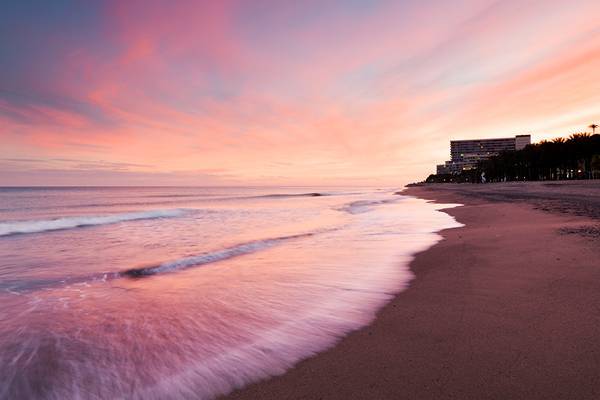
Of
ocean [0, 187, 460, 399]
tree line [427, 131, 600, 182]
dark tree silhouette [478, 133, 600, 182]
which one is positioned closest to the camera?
ocean [0, 187, 460, 399]

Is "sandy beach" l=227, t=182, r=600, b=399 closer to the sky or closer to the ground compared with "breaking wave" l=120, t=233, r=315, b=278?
closer to the sky

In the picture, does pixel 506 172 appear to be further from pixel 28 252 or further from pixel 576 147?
pixel 28 252

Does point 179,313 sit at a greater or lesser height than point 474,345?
lesser

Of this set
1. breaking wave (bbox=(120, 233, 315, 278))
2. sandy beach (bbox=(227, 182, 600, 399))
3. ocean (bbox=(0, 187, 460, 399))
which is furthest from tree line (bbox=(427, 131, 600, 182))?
ocean (bbox=(0, 187, 460, 399))

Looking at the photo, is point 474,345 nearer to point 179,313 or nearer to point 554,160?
point 179,313

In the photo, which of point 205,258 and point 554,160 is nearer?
point 205,258

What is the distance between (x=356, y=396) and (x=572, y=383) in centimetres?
162

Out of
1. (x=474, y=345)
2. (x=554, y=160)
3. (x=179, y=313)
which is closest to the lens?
(x=474, y=345)

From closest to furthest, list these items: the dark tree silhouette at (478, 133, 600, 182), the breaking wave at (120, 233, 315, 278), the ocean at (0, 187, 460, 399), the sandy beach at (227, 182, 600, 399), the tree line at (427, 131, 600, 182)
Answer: the sandy beach at (227, 182, 600, 399), the ocean at (0, 187, 460, 399), the breaking wave at (120, 233, 315, 278), the dark tree silhouette at (478, 133, 600, 182), the tree line at (427, 131, 600, 182)

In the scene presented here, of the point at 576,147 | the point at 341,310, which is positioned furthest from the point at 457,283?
the point at 576,147

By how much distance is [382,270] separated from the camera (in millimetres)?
6695

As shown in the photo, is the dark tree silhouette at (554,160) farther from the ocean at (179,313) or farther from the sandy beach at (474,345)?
the ocean at (179,313)

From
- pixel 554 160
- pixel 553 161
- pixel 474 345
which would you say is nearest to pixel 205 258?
pixel 474 345

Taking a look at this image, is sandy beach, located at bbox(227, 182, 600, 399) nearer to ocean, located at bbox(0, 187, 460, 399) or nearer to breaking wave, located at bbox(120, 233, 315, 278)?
ocean, located at bbox(0, 187, 460, 399)
